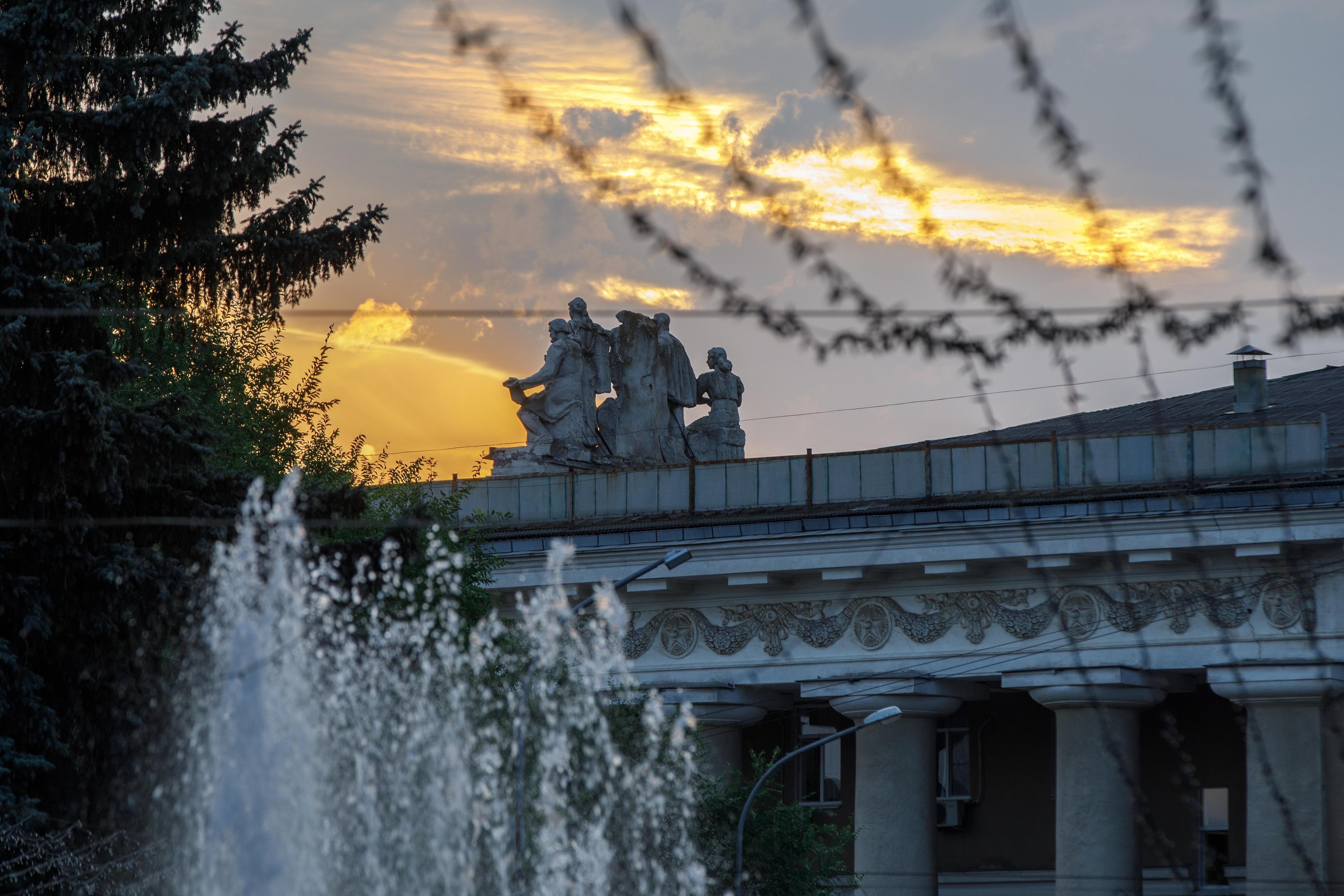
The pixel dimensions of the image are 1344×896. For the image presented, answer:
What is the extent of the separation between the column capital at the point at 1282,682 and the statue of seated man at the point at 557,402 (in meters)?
11.6

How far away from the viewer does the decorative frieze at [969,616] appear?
25516 mm

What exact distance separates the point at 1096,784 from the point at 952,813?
5.22 meters

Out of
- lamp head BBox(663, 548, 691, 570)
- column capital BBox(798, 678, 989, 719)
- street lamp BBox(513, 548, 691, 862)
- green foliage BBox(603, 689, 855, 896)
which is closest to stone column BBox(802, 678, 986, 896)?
column capital BBox(798, 678, 989, 719)

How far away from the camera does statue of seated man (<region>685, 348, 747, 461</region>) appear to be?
33.9 meters

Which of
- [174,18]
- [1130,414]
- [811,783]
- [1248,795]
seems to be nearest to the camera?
[174,18]

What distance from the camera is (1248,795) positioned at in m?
25.3

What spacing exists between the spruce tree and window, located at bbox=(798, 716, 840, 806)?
1690cm

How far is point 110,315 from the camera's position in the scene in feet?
54.2

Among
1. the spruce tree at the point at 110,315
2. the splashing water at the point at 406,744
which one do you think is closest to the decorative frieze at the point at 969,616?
the splashing water at the point at 406,744

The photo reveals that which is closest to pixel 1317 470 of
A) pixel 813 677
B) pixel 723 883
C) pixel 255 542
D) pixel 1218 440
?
pixel 1218 440

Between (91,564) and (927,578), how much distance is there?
14880mm

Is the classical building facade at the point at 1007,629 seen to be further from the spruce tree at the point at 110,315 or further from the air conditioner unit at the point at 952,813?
the spruce tree at the point at 110,315

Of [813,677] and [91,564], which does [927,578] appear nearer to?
[813,677]

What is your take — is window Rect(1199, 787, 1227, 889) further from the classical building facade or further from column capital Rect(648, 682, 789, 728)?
column capital Rect(648, 682, 789, 728)
